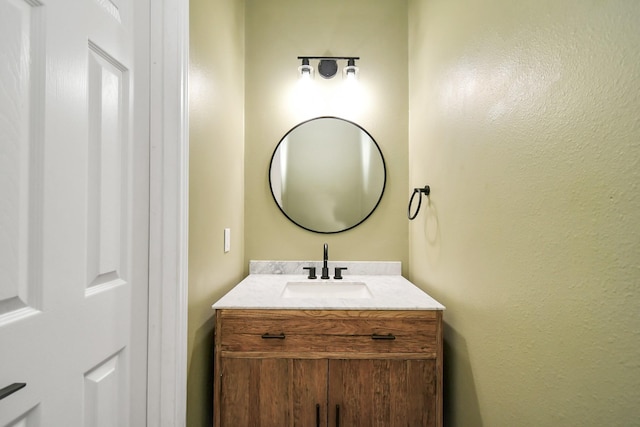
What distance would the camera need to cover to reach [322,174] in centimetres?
186

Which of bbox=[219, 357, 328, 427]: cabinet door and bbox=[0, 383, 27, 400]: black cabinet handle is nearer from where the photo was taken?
bbox=[0, 383, 27, 400]: black cabinet handle

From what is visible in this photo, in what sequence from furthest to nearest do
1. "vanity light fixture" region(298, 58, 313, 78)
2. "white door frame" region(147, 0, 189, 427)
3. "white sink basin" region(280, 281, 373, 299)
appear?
"vanity light fixture" region(298, 58, 313, 78) → "white sink basin" region(280, 281, 373, 299) → "white door frame" region(147, 0, 189, 427)

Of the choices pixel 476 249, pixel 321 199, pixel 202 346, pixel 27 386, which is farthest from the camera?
pixel 321 199

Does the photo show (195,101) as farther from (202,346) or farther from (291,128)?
(202,346)

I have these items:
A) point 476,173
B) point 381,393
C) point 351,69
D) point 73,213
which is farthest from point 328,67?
point 381,393

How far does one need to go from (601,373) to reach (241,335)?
3.52 feet

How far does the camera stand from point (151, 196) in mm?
958

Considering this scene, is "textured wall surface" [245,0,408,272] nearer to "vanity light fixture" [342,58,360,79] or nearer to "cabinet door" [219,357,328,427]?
"vanity light fixture" [342,58,360,79]

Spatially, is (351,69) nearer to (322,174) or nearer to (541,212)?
(322,174)

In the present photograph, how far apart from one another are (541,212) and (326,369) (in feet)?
3.03

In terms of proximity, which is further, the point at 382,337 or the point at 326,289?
the point at 326,289

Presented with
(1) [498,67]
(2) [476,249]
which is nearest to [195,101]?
(1) [498,67]

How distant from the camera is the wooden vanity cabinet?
116 centimetres

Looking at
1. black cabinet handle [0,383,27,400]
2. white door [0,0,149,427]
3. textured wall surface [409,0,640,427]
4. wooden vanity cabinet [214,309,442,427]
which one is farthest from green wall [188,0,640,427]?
black cabinet handle [0,383,27,400]
